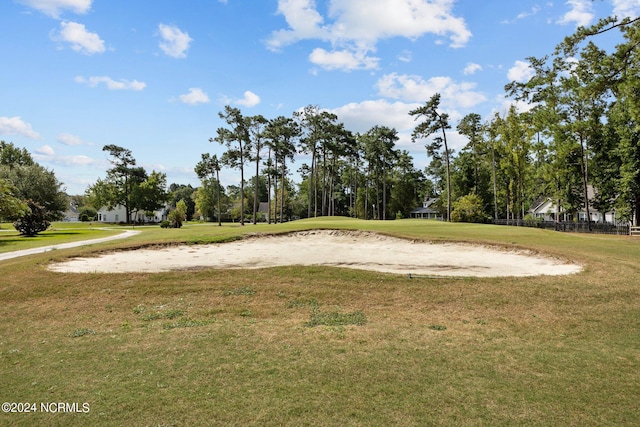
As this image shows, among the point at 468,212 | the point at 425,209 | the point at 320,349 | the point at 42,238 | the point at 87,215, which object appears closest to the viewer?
the point at 320,349

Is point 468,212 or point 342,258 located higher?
point 468,212

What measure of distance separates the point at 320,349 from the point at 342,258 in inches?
389

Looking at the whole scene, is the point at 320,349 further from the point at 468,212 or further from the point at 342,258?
the point at 468,212

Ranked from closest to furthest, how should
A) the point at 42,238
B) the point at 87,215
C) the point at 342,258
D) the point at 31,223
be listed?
1. the point at 342,258
2. the point at 42,238
3. the point at 31,223
4. the point at 87,215

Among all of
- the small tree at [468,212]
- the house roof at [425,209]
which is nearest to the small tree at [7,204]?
the small tree at [468,212]

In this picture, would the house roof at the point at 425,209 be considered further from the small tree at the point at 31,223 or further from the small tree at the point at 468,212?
the small tree at the point at 31,223

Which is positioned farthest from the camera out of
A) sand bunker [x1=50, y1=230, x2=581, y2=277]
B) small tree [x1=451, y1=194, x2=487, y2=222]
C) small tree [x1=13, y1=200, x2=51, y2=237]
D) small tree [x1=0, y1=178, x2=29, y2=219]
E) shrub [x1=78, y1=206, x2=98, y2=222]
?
shrub [x1=78, y1=206, x2=98, y2=222]

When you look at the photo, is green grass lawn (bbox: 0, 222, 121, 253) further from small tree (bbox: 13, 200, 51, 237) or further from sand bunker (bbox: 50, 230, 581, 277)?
sand bunker (bbox: 50, 230, 581, 277)

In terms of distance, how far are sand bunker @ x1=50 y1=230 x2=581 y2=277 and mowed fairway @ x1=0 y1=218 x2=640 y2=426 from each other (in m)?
1.61

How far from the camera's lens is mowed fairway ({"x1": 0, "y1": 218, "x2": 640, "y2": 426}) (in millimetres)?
4328

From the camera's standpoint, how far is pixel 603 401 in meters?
4.56

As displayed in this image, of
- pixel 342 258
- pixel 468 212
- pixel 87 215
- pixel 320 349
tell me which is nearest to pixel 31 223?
pixel 342 258

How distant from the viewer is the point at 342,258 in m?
16.1

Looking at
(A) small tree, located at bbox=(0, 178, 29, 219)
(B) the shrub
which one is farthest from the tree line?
(B) the shrub
